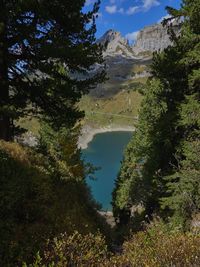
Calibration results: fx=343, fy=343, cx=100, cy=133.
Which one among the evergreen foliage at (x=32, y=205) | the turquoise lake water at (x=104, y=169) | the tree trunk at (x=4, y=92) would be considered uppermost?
the tree trunk at (x=4, y=92)

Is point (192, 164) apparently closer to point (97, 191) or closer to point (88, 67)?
point (88, 67)

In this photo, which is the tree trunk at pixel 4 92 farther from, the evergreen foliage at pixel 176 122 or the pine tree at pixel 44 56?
the evergreen foliage at pixel 176 122

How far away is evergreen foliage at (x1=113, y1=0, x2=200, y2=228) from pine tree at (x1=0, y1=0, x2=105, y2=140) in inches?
207

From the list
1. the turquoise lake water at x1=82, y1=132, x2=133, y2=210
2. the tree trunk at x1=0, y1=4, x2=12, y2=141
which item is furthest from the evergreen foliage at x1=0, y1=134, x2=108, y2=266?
the turquoise lake water at x1=82, y1=132, x2=133, y2=210

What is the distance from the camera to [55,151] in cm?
3256

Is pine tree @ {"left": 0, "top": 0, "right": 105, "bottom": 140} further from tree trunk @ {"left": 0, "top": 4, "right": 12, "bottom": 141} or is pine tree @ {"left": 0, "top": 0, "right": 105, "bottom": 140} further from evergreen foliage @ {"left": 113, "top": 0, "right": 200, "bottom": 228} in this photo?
evergreen foliage @ {"left": 113, "top": 0, "right": 200, "bottom": 228}

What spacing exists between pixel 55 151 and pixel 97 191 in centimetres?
6062

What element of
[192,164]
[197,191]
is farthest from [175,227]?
[192,164]

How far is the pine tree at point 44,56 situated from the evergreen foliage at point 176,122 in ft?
17.3

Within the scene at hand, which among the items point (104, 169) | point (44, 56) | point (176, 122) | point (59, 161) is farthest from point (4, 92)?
point (104, 169)

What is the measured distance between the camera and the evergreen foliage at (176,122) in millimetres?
18375

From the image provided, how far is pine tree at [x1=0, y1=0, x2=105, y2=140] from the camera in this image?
49.4 feet

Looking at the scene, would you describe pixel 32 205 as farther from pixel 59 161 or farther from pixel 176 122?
pixel 176 122

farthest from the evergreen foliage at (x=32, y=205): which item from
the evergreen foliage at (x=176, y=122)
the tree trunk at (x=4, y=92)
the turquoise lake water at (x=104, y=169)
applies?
the turquoise lake water at (x=104, y=169)
